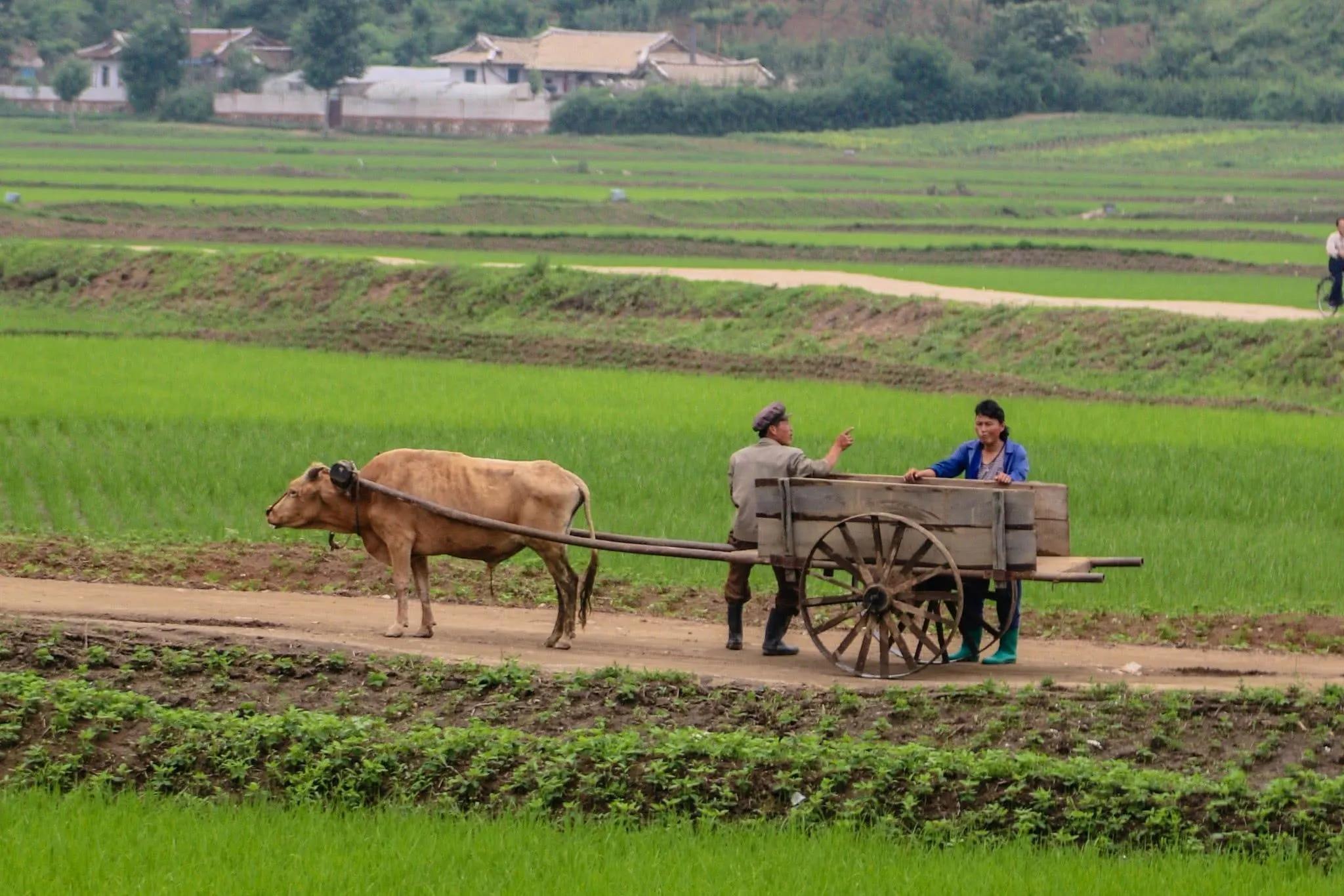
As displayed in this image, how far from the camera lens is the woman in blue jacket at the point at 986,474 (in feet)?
37.4

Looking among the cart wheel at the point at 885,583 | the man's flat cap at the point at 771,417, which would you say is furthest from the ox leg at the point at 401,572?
the cart wheel at the point at 885,583

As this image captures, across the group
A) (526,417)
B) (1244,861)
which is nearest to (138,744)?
(1244,861)

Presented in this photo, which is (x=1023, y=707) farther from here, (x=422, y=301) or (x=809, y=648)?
(x=422, y=301)

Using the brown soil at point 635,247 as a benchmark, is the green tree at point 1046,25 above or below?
above

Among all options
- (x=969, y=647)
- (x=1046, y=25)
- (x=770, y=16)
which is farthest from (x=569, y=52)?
(x=969, y=647)

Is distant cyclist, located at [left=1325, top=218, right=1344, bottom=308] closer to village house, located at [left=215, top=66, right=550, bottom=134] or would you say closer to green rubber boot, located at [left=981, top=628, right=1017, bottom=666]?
green rubber boot, located at [left=981, top=628, right=1017, bottom=666]

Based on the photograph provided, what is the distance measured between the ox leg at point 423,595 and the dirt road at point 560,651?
0.10m

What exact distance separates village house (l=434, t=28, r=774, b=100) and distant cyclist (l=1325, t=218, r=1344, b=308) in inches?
2511

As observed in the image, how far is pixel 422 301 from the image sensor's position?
34.2 meters

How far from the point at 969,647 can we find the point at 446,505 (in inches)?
126

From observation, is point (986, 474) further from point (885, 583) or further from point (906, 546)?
point (885, 583)

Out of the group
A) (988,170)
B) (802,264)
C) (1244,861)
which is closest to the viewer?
(1244,861)

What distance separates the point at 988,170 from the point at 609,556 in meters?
55.8

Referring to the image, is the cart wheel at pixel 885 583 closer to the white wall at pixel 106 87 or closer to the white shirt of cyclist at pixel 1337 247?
the white shirt of cyclist at pixel 1337 247
